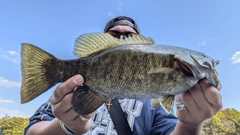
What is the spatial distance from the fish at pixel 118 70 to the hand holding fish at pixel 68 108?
7 centimetres

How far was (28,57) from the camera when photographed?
1.77 metres

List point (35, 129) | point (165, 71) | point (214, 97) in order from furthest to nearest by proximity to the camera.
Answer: point (35, 129) → point (214, 97) → point (165, 71)

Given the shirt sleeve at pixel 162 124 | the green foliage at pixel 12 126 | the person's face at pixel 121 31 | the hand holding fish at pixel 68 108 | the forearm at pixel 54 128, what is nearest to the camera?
the hand holding fish at pixel 68 108

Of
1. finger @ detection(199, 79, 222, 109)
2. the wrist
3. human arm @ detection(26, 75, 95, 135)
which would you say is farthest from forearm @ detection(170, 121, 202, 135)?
the wrist

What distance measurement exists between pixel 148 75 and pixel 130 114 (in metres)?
1.51

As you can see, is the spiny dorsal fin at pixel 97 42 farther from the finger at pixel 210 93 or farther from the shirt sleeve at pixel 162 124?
the shirt sleeve at pixel 162 124

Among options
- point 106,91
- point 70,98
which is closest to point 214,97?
point 106,91

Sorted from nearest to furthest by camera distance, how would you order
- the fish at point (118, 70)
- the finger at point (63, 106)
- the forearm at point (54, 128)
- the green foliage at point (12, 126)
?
the fish at point (118, 70) < the finger at point (63, 106) < the forearm at point (54, 128) < the green foliage at point (12, 126)

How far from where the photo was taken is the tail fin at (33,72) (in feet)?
5.66

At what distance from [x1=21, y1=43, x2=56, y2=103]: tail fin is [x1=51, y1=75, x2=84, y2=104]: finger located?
95 mm

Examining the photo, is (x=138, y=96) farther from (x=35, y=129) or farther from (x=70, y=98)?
(x=35, y=129)

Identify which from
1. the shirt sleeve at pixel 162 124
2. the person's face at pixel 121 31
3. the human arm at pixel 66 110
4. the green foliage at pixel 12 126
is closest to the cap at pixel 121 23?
the person's face at pixel 121 31

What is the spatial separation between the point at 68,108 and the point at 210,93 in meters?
1.18

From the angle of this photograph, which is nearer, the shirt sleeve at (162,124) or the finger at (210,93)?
the finger at (210,93)
